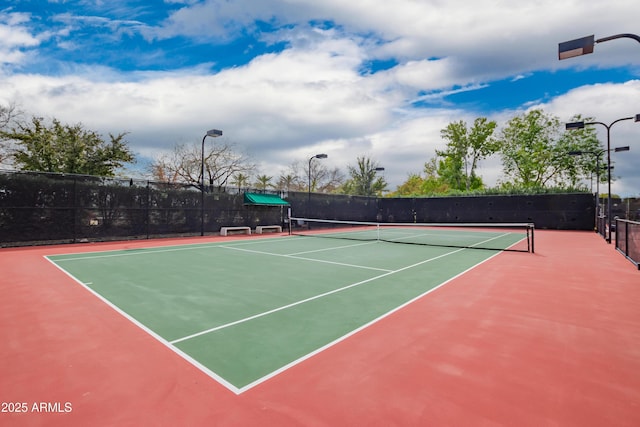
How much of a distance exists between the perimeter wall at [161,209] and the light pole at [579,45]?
16537 millimetres

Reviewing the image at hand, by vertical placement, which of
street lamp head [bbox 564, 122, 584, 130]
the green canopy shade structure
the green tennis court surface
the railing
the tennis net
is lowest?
the tennis net

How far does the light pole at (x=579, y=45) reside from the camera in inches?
229

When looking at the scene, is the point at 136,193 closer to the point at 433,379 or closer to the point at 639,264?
the point at 433,379

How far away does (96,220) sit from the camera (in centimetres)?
1516

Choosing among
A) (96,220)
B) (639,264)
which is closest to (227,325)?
(639,264)

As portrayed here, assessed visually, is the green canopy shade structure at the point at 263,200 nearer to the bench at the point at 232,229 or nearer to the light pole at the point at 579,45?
the bench at the point at 232,229

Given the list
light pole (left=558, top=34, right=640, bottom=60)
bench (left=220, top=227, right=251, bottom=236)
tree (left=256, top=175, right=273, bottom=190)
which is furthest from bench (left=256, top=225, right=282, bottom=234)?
tree (left=256, top=175, right=273, bottom=190)

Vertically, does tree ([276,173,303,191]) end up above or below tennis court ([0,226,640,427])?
above

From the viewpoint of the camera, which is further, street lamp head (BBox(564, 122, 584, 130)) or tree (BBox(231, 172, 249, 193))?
tree (BBox(231, 172, 249, 193))

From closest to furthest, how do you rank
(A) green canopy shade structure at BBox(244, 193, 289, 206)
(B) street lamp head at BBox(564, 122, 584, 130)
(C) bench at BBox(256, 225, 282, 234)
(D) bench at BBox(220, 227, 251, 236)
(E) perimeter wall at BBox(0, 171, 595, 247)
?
(B) street lamp head at BBox(564, 122, 584, 130)
(E) perimeter wall at BBox(0, 171, 595, 247)
(D) bench at BBox(220, 227, 251, 236)
(A) green canopy shade structure at BBox(244, 193, 289, 206)
(C) bench at BBox(256, 225, 282, 234)

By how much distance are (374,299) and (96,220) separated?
14.7 metres

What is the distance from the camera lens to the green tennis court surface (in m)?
3.68

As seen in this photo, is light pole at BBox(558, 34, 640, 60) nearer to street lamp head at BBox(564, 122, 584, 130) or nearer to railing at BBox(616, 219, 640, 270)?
railing at BBox(616, 219, 640, 270)

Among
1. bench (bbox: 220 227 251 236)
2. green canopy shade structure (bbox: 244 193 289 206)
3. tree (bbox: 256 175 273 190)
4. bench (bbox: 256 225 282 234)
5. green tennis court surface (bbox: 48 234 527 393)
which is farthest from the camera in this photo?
tree (bbox: 256 175 273 190)
